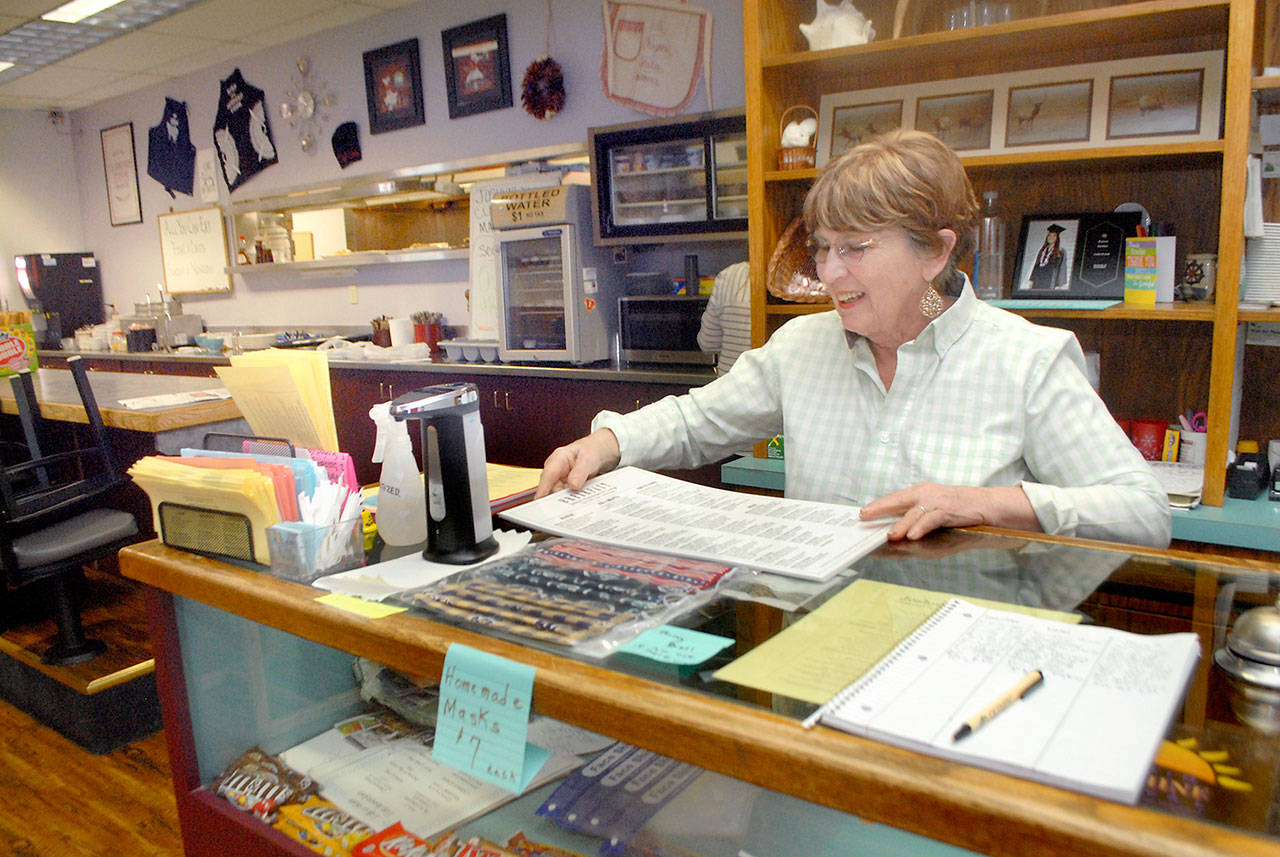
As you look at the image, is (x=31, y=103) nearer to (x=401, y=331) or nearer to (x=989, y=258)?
(x=401, y=331)

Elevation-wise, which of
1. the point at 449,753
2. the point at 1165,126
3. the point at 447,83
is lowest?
the point at 449,753

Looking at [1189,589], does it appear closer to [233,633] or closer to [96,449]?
[233,633]

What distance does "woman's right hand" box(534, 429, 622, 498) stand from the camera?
1449 mm

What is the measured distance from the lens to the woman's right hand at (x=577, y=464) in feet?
4.75

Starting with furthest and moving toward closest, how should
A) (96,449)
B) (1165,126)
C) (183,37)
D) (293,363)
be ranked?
(183,37), (96,449), (1165,126), (293,363)

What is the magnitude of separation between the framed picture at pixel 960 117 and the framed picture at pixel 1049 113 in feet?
0.24

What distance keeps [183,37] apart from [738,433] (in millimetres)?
5531

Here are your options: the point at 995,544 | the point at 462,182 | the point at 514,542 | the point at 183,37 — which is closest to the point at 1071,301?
the point at 995,544

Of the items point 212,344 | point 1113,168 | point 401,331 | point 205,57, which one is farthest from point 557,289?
point 205,57

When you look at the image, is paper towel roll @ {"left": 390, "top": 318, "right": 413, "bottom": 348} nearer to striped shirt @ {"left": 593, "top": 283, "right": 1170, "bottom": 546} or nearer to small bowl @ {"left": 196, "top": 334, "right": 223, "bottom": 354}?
small bowl @ {"left": 196, "top": 334, "right": 223, "bottom": 354}

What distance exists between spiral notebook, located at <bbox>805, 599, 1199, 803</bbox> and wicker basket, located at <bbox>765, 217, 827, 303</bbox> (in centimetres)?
218

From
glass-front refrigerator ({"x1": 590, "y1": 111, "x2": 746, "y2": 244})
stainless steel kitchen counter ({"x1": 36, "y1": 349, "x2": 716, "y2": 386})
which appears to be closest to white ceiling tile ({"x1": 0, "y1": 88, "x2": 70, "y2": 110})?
stainless steel kitchen counter ({"x1": 36, "y1": 349, "x2": 716, "y2": 386})

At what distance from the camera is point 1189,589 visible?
0.97 metres

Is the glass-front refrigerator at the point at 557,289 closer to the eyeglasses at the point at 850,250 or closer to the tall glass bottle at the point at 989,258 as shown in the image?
the tall glass bottle at the point at 989,258
